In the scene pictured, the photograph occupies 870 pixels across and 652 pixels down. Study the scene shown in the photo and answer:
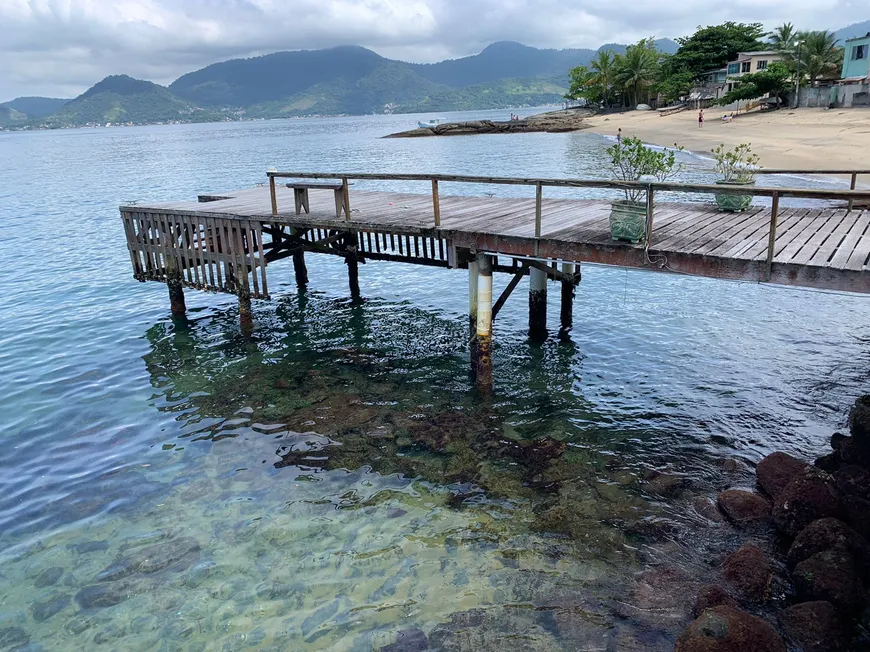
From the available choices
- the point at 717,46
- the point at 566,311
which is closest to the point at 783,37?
the point at 717,46

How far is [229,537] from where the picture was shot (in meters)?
8.32

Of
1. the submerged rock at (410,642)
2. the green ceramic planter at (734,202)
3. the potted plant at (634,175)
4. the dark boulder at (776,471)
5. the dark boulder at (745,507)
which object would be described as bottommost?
the submerged rock at (410,642)

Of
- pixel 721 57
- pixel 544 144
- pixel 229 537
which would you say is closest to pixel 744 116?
pixel 544 144

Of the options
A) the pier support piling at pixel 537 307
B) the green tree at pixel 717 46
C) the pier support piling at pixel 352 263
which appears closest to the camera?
the pier support piling at pixel 537 307

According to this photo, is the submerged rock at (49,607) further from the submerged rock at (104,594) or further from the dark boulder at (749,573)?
the dark boulder at (749,573)

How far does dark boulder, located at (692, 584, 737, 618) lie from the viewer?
6344 millimetres

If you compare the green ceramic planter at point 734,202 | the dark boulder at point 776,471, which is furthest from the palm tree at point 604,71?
the dark boulder at point 776,471

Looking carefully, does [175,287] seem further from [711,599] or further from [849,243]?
[849,243]

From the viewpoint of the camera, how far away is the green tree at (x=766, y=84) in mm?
60094

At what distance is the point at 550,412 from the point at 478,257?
3.07 meters

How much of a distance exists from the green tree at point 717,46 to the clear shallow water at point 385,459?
265 ft

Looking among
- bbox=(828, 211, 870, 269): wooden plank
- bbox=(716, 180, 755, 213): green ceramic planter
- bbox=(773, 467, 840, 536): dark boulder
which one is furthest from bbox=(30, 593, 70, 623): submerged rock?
bbox=(716, 180, 755, 213): green ceramic planter

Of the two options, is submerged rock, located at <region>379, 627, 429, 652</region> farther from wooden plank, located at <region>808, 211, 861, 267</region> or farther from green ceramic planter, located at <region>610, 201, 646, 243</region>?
wooden plank, located at <region>808, 211, 861, 267</region>

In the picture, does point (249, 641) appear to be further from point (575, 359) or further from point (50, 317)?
point (50, 317)
